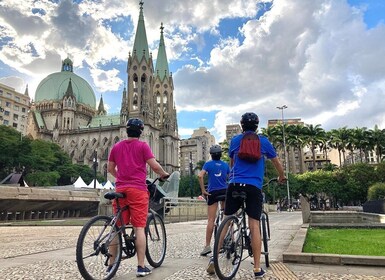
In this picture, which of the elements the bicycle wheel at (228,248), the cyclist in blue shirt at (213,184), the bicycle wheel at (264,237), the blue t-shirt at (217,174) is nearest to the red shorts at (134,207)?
the bicycle wheel at (228,248)

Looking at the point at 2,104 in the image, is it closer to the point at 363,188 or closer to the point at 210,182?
the point at 363,188

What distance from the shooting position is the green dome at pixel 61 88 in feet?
383

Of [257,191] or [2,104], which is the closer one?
[257,191]

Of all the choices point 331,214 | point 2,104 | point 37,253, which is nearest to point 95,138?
point 2,104

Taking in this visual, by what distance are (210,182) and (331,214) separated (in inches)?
557

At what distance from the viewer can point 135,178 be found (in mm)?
4723

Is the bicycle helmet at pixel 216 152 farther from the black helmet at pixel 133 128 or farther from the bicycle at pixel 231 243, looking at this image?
the black helmet at pixel 133 128

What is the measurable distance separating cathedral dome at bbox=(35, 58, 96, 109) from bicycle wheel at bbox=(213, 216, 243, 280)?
119492 mm

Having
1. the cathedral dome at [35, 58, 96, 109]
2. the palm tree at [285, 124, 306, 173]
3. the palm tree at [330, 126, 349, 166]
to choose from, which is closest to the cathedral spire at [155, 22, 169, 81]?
the cathedral dome at [35, 58, 96, 109]

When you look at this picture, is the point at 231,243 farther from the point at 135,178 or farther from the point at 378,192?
the point at 378,192

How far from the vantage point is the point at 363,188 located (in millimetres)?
56281

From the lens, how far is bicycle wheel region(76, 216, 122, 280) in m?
4.01

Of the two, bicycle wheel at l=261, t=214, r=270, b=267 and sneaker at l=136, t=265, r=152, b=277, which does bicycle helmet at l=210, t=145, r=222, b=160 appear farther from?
sneaker at l=136, t=265, r=152, b=277

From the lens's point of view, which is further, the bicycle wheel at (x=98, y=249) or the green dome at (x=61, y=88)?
the green dome at (x=61, y=88)
